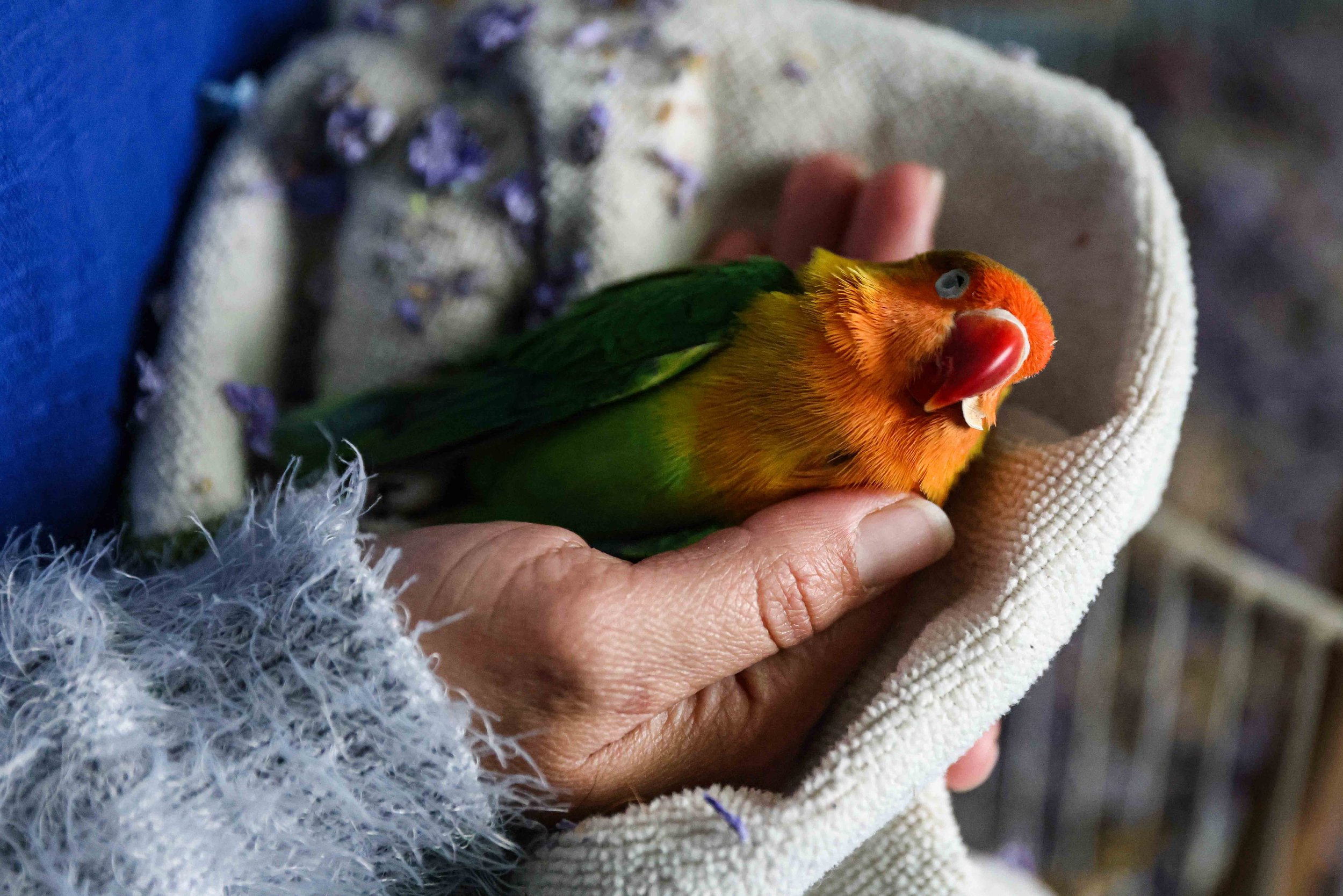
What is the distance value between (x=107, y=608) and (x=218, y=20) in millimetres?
606

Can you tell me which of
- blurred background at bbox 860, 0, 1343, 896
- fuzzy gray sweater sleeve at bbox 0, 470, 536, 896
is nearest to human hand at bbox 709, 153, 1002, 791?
fuzzy gray sweater sleeve at bbox 0, 470, 536, 896

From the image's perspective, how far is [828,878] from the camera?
0.69m

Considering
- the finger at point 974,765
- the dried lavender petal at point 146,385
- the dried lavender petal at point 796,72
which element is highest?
the dried lavender petal at point 796,72

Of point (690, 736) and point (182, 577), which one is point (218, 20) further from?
point (690, 736)

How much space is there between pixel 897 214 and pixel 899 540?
33cm

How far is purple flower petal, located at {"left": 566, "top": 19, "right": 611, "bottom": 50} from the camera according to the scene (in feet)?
2.93

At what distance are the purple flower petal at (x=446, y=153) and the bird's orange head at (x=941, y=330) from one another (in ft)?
1.40

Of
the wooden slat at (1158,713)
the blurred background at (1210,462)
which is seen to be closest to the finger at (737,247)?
the blurred background at (1210,462)

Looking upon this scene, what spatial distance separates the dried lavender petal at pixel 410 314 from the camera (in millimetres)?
871

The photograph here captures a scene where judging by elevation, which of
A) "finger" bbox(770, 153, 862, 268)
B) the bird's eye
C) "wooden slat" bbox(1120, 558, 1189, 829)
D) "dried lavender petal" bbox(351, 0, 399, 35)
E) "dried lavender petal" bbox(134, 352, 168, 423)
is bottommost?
"wooden slat" bbox(1120, 558, 1189, 829)

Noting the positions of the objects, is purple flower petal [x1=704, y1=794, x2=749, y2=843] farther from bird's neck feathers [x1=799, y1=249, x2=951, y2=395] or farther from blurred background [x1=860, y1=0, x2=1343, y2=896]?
blurred background [x1=860, y1=0, x2=1343, y2=896]

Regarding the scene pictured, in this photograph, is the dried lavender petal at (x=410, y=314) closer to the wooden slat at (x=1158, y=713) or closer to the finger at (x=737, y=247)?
the finger at (x=737, y=247)

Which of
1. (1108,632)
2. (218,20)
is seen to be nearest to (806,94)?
(218,20)

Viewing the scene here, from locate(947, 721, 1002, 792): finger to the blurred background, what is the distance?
2.80ft
